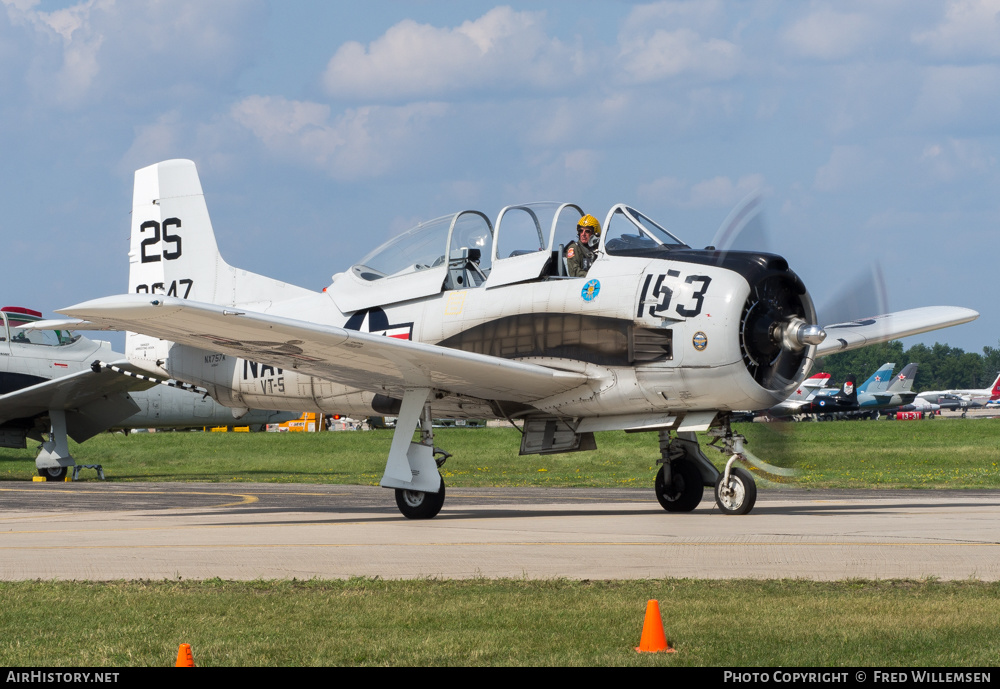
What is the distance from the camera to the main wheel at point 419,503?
43.8ft

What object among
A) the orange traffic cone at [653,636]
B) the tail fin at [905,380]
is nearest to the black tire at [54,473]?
the orange traffic cone at [653,636]

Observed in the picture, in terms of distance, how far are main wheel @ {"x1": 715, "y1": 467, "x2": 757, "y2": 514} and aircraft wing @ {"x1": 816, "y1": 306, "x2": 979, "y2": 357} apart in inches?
68.5

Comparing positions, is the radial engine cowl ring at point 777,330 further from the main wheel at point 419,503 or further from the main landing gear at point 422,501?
the main wheel at point 419,503

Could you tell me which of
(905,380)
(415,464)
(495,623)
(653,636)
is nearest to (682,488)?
(415,464)

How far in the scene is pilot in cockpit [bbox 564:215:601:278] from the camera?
43.5ft

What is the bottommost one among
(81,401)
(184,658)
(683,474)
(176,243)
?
(184,658)

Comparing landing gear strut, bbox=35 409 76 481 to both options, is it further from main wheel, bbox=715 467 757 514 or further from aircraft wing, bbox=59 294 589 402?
main wheel, bbox=715 467 757 514

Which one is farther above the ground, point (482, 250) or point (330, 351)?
point (482, 250)

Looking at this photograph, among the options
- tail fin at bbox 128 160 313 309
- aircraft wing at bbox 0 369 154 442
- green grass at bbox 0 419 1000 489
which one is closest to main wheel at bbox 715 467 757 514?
green grass at bbox 0 419 1000 489

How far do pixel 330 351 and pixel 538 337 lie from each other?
257 cm

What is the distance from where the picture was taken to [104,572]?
8.38m

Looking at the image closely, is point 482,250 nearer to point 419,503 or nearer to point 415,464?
point 415,464

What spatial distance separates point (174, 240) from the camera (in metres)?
18.0

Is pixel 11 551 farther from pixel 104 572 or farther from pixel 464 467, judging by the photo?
pixel 464 467
